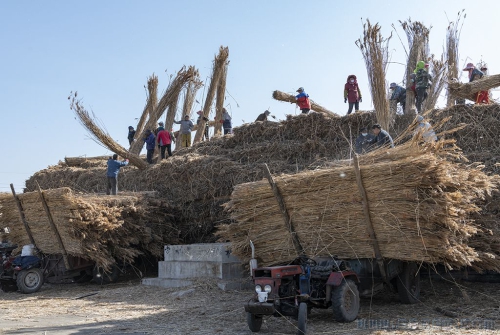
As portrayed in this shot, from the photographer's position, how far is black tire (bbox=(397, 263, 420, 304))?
27.4 feet

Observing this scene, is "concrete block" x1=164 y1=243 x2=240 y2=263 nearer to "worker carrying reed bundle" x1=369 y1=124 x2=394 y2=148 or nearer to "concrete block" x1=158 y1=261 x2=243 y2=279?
"concrete block" x1=158 y1=261 x2=243 y2=279

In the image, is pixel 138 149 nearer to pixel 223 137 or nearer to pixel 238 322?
pixel 223 137

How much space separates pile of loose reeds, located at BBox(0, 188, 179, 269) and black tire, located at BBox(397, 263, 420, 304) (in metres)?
6.21

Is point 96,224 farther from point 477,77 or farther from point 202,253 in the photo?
point 477,77

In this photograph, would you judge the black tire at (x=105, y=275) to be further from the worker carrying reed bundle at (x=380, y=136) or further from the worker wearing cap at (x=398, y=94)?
the worker wearing cap at (x=398, y=94)

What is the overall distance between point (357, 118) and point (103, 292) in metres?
6.87

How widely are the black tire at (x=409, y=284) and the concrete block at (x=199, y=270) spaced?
10.9 feet

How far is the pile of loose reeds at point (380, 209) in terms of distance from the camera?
6.92 meters

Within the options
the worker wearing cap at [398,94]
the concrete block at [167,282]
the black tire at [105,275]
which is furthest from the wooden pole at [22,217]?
the worker wearing cap at [398,94]

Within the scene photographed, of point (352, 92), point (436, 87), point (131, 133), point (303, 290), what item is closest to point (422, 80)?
point (436, 87)

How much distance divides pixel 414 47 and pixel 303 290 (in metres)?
8.73

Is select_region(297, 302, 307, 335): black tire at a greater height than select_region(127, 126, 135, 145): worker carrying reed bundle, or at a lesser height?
lesser

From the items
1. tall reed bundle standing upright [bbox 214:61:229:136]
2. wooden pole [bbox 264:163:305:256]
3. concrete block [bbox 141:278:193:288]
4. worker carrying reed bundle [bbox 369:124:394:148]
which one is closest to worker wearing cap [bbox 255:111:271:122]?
tall reed bundle standing upright [bbox 214:61:229:136]

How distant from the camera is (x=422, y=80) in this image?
1262cm
